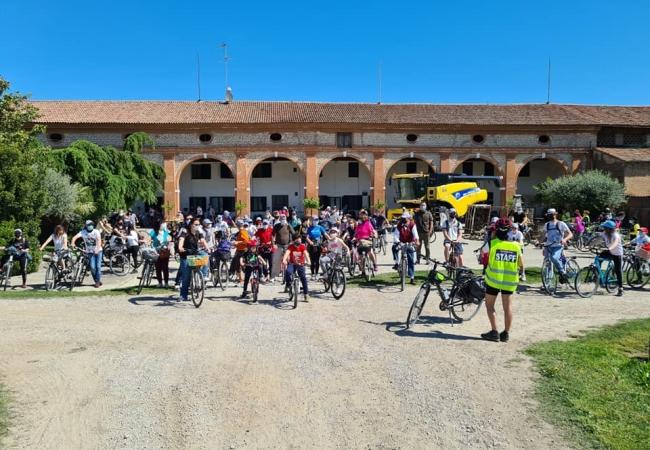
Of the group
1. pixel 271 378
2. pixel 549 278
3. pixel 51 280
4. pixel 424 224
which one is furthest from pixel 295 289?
pixel 51 280

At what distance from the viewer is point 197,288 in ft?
29.5

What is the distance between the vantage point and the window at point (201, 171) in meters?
36.0

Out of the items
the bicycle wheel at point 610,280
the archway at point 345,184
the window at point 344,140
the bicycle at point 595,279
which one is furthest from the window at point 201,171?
the bicycle wheel at point 610,280

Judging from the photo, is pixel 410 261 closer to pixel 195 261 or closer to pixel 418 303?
pixel 418 303

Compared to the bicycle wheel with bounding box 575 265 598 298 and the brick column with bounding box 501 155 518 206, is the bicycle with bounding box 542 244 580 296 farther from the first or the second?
the brick column with bounding box 501 155 518 206

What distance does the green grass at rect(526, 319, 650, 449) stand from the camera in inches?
164

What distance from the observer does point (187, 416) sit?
4.49m

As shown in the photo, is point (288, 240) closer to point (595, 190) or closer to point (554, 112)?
point (595, 190)

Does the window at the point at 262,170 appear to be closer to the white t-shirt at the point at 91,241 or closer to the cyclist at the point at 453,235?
the white t-shirt at the point at 91,241

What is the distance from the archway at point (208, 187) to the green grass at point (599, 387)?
31.4 meters

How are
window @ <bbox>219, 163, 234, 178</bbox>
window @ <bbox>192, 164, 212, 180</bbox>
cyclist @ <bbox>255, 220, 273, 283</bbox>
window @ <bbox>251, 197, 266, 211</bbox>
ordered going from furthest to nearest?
window @ <bbox>251, 197, 266, 211</bbox> < window @ <bbox>219, 163, 234, 178</bbox> < window @ <bbox>192, 164, 212, 180</bbox> < cyclist @ <bbox>255, 220, 273, 283</bbox>

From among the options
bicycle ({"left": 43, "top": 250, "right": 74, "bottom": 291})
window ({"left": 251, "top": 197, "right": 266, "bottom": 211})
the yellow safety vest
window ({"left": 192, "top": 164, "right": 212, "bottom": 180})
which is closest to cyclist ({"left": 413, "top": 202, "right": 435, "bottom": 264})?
the yellow safety vest

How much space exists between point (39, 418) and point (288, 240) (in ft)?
22.5

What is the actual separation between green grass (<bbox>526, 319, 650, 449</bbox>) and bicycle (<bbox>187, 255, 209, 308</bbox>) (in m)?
5.72
